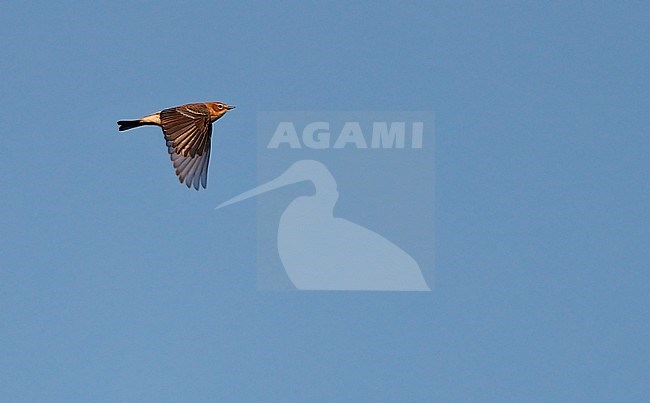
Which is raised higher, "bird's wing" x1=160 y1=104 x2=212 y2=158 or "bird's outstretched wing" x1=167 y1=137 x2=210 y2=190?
"bird's wing" x1=160 y1=104 x2=212 y2=158

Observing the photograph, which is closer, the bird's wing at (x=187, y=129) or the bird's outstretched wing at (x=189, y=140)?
the bird's outstretched wing at (x=189, y=140)

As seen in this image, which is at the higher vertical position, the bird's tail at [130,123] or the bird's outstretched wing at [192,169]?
the bird's tail at [130,123]

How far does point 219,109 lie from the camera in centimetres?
1841

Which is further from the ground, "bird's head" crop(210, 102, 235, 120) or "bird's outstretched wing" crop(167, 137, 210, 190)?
"bird's head" crop(210, 102, 235, 120)

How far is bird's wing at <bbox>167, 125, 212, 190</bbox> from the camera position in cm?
1767

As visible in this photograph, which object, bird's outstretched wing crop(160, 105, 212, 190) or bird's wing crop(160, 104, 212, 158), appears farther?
bird's wing crop(160, 104, 212, 158)

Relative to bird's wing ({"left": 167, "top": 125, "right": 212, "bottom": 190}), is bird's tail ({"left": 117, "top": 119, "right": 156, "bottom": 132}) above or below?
above

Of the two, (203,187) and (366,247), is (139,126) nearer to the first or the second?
(203,187)

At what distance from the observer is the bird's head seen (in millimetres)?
18344

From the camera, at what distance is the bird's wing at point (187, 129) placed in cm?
1781

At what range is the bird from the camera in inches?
698

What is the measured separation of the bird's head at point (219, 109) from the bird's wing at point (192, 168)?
2.01 ft

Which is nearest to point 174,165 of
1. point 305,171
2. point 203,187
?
point 203,187

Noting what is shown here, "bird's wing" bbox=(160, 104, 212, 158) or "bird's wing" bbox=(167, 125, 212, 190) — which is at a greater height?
"bird's wing" bbox=(160, 104, 212, 158)
